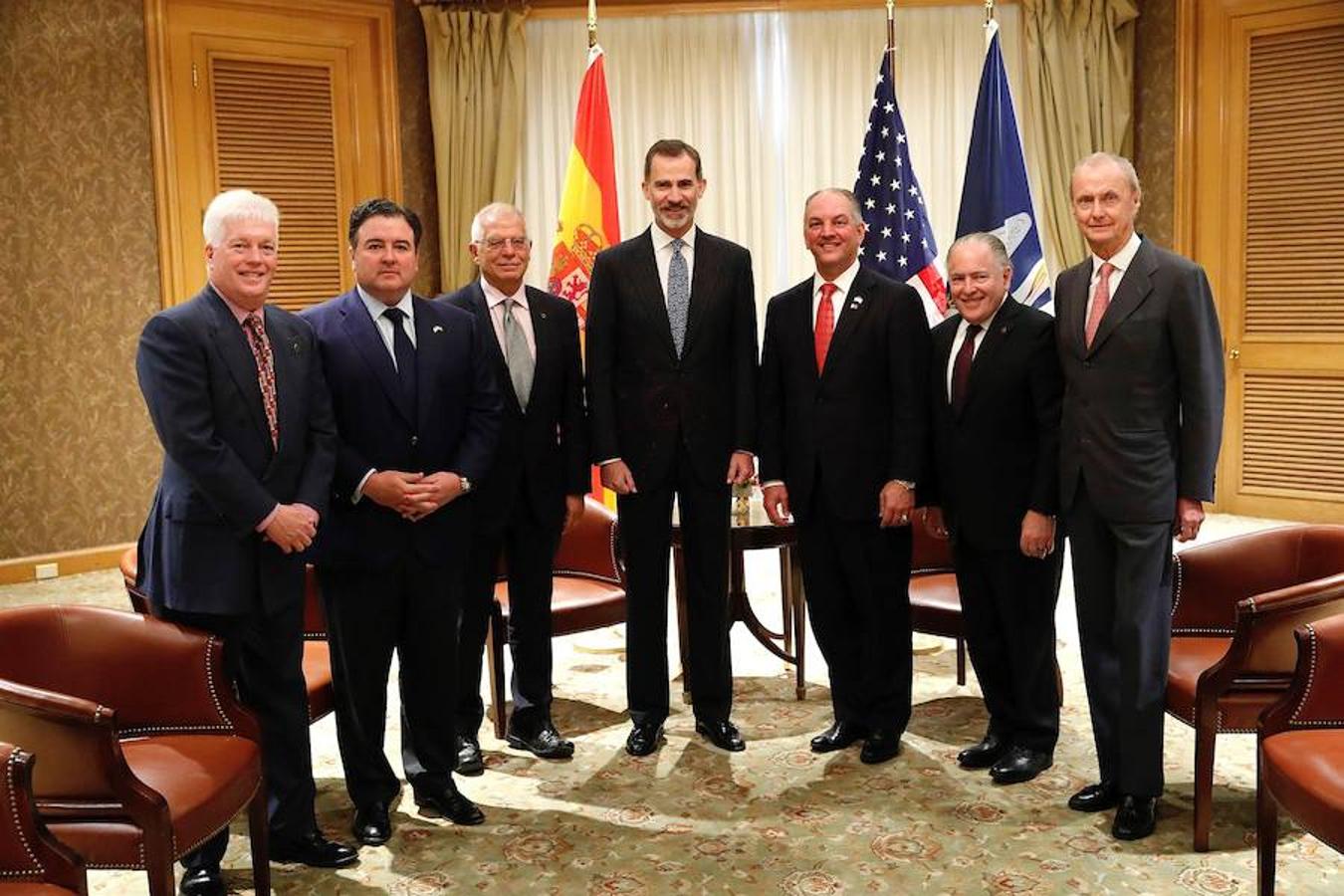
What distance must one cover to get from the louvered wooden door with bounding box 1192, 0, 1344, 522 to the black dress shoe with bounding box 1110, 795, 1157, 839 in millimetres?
4585

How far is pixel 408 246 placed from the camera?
10.4 feet

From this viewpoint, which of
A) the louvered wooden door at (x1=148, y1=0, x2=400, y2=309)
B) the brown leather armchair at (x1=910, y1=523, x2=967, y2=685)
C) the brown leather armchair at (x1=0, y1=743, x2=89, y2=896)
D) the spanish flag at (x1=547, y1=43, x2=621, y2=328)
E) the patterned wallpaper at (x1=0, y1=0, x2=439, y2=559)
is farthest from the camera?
the louvered wooden door at (x1=148, y1=0, x2=400, y2=309)

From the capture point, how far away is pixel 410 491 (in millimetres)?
3104

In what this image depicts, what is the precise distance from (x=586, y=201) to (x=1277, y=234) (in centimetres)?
389

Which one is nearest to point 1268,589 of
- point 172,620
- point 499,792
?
point 499,792

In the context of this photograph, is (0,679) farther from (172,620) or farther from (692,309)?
(692,309)

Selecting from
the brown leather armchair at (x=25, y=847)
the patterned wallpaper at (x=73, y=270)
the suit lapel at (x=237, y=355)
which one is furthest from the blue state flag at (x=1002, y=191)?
the brown leather armchair at (x=25, y=847)

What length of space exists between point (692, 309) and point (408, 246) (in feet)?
2.87

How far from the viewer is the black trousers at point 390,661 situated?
3154 millimetres

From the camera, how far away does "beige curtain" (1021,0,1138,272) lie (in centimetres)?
717

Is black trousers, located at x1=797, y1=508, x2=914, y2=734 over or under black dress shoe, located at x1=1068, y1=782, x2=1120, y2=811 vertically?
over

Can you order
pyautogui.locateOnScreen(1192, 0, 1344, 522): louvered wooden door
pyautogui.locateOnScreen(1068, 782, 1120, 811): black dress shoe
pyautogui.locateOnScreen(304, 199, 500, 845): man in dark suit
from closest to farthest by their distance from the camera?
pyautogui.locateOnScreen(304, 199, 500, 845): man in dark suit → pyautogui.locateOnScreen(1068, 782, 1120, 811): black dress shoe → pyautogui.locateOnScreen(1192, 0, 1344, 522): louvered wooden door

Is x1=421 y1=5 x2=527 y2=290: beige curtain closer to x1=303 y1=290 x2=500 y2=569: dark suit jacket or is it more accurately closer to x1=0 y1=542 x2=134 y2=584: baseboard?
x1=0 y1=542 x2=134 y2=584: baseboard

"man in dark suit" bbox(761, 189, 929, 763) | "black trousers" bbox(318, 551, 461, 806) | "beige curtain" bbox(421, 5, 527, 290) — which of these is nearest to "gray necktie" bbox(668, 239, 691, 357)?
"man in dark suit" bbox(761, 189, 929, 763)
